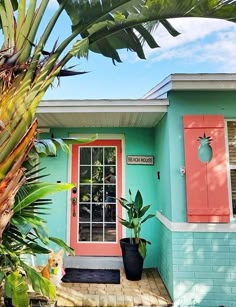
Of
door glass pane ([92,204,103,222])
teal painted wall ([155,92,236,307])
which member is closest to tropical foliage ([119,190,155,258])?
teal painted wall ([155,92,236,307])

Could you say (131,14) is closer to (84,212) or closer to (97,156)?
(97,156)

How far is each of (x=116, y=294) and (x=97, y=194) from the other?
6.64ft

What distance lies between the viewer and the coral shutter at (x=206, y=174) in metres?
3.82

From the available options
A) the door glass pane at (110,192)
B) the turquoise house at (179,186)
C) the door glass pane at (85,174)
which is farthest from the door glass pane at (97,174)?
the turquoise house at (179,186)

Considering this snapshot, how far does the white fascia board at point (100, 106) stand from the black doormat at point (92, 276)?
2.91 meters

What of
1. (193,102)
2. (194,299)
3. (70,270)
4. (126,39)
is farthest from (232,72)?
(70,270)

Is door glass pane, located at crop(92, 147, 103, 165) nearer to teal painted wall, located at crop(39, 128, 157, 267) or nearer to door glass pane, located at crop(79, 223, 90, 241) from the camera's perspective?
teal painted wall, located at crop(39, 128, 157, 267)

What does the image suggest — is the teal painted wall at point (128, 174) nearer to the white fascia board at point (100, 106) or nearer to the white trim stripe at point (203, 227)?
the white fascia board at point (100, 106)

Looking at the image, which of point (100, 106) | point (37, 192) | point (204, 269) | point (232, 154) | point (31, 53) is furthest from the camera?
point (100, 106)

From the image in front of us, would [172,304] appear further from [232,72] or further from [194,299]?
[232,72]

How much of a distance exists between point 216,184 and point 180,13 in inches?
99.4

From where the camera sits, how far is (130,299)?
12.0 ft

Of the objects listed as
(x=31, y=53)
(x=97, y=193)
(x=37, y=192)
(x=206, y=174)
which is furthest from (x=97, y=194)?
(x=31, y=53)

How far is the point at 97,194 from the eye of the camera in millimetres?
5324
